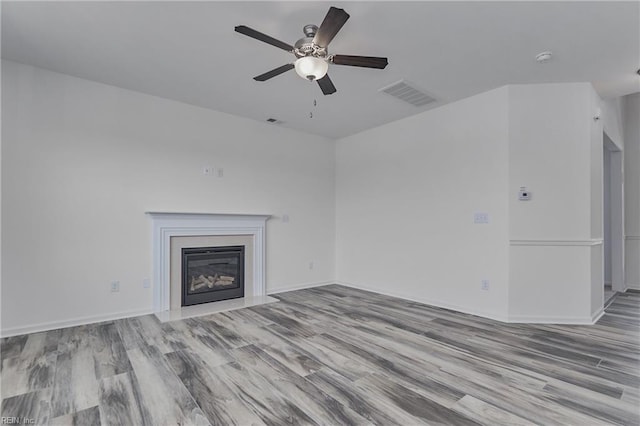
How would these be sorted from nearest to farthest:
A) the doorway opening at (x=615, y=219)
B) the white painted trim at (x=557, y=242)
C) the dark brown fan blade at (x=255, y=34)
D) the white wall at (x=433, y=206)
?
1. the dark brown fan blade at (x=255, y=34)
2. the white painted trim at (x=557, y=242)
3. the white wall at (x=433, y=206)
4. the doorway opening at (x=615, y=219)

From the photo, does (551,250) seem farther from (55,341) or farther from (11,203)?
(11,203)

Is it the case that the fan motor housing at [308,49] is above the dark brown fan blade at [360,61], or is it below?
above

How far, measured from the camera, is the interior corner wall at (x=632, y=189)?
5.32 m

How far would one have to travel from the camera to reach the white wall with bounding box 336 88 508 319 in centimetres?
382

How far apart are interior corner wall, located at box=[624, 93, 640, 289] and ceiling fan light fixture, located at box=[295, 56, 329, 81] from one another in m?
6.13

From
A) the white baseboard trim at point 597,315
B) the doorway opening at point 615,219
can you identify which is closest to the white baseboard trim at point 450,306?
the white baseboard trim at point 597,315

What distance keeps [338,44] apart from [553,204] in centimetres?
304

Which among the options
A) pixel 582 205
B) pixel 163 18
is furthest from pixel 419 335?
pixel 163 18

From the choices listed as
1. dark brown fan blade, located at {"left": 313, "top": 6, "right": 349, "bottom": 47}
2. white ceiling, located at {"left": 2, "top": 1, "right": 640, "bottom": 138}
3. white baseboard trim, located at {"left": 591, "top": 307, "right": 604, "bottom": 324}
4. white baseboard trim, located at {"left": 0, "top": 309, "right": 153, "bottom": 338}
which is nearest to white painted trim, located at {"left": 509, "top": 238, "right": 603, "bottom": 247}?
white baseboard trim, located at {"left": 591, "top": 307, "right": 604, "bottom": 324}

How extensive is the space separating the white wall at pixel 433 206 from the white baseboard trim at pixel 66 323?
136 inches

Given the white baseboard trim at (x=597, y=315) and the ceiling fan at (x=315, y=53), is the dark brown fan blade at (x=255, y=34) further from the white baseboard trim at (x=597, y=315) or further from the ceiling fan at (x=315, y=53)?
the white baseboard trim at (x=597, y=315)

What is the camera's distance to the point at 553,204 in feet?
11.8

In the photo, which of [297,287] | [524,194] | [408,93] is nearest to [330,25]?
[408,93]

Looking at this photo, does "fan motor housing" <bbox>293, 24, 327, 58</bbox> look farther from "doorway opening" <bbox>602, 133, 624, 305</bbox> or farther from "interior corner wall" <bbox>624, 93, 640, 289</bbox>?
"interior corner wall" <bbox>624, 93, 640, 289</bbox>
